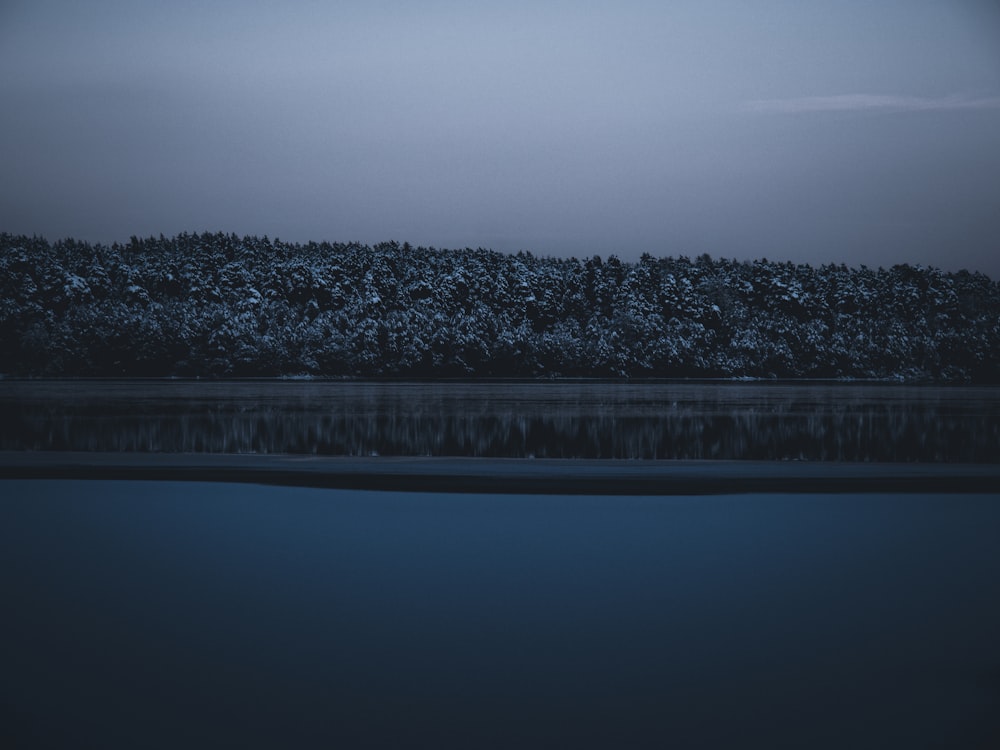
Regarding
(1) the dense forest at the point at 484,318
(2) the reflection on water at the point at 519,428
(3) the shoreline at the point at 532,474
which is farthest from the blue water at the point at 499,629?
(1) the dense forest at the point at 484,318

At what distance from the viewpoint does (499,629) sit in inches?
225

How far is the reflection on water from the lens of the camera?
17688 millimetres

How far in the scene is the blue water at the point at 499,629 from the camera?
14.1 ft

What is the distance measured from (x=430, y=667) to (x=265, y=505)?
225 inches

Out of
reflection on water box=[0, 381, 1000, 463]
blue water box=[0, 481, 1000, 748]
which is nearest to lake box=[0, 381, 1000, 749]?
blue water box=[0, 481, 1000, 748]

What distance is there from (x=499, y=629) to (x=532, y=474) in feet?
21.5

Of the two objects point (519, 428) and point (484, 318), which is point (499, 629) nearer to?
point (519, 428)

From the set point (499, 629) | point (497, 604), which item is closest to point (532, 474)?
point (497, 604)

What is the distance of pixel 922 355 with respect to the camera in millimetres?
69000

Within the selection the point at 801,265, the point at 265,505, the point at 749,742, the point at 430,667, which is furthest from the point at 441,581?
the point at 801,265

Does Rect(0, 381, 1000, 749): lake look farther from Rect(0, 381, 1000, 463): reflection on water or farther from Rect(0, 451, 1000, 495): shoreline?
Rect(0, 381, 1000, 463): reflection on water

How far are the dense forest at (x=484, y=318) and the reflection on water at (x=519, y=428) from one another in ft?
103

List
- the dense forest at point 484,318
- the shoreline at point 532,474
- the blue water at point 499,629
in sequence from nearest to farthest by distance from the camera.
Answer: the blue water at point 499,629 < the shoreline at point 532,474 < the dense forest at point 484,318

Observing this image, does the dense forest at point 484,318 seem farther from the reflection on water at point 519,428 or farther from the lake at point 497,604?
the lake at point 497,604
